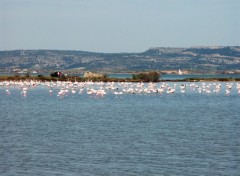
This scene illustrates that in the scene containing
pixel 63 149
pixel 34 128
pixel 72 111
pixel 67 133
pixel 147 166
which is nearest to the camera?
pixel 147 166

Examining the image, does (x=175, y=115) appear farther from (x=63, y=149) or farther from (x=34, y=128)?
(x=63, y=149)

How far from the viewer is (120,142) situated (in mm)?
26719

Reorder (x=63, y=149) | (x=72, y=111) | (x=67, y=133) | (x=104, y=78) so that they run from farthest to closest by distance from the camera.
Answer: (x=104, y=78) → (x=72, y=111) → (x=67, y=133) → (x=63, y=149)

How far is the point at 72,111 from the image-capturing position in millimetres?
43938

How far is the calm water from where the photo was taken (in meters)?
21.2

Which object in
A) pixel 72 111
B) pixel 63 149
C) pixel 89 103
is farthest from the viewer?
pixel 89 103

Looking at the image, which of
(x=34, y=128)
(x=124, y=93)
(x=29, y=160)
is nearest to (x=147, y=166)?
(x=29, y=160)

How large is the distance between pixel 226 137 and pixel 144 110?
53.6 feet

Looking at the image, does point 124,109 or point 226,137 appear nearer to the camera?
point 226,137

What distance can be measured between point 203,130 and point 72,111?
47.9 ft

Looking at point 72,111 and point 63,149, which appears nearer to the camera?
point 63,149

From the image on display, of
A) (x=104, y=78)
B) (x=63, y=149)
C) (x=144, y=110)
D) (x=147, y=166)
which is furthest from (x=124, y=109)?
(x=104, y=78)

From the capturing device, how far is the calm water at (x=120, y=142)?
69.7ft

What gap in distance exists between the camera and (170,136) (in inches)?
1125
